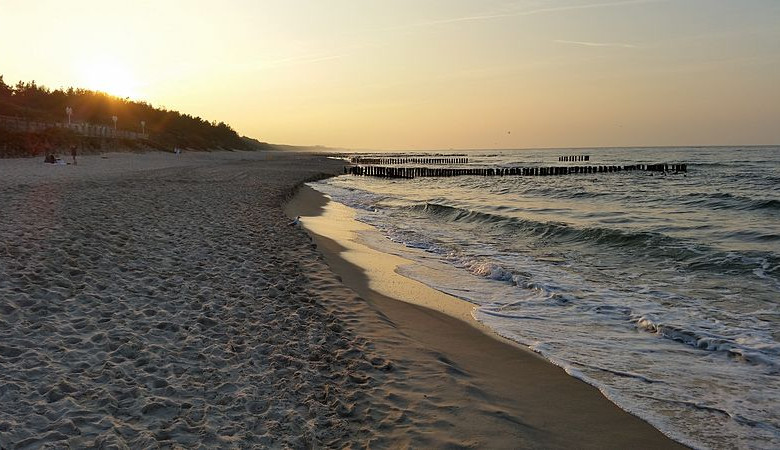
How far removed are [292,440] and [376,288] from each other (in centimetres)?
543

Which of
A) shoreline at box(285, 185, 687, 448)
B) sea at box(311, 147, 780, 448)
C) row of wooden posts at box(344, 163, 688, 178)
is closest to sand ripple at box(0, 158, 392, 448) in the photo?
shoreline at box(285, 185, 687, 448)

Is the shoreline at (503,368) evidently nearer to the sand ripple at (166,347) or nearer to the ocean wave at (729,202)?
the sand ripple at (166,347)

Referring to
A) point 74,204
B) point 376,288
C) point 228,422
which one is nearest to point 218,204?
point 74,204

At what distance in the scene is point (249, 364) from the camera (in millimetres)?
5234

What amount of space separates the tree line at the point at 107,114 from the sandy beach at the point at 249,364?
37.4m

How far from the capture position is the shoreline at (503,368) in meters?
4.43

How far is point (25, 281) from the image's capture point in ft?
23.4

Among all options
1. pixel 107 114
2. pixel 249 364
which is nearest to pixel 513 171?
pixel 249 364

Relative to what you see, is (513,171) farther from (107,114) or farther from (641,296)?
(107,114)

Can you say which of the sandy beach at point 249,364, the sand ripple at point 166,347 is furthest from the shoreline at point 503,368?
the sand ripple at point 166,347

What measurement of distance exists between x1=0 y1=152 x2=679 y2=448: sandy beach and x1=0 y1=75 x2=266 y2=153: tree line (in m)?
37.4

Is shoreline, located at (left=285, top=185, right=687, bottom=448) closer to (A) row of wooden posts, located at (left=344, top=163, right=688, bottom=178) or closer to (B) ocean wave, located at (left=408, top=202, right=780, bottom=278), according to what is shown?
(B) ocean wave, located at (left=408, top=202, right=780, bottom=278)

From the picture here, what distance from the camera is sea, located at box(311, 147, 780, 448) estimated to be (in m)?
5.14

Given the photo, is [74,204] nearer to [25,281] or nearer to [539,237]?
[25,281]
